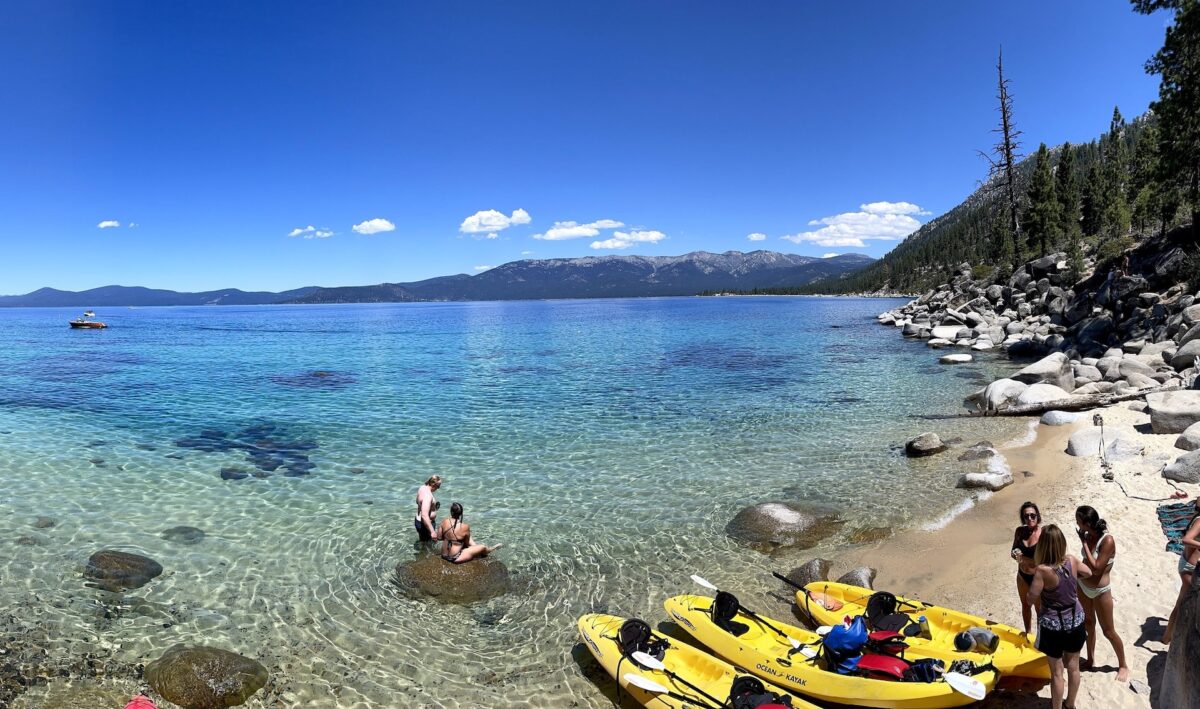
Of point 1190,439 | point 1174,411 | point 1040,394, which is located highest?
point 1174,411

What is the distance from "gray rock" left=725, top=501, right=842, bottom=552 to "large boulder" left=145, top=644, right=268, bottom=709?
32.4ft

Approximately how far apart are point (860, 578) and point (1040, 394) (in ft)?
59.9

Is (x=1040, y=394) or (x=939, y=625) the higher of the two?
(x=1040, y=394)

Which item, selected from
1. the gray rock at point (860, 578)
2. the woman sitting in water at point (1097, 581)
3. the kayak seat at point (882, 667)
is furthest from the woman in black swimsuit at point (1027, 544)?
the gray rock at point (860, 578)

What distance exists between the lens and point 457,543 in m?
12.8

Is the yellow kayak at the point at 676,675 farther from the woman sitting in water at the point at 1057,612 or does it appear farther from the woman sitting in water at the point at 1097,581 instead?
the woman sitting in water at the point at 1097,581

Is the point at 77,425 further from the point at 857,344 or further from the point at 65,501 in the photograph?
the point at 857,344

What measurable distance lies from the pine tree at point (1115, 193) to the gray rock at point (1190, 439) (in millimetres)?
63319

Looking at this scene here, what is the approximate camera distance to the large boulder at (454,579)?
1173 cm

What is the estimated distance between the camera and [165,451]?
21562mm

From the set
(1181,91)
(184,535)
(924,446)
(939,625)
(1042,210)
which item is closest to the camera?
(939,625)

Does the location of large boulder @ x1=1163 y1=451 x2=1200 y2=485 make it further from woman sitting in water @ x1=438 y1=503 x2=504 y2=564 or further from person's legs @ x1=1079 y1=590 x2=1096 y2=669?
woman sitting in water @ x1=438 y1=503 x2=504 y2=564

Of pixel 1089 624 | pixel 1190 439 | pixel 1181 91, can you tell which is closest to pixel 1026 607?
pixel 1089 624

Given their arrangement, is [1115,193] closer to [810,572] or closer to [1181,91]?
[1181,91]
